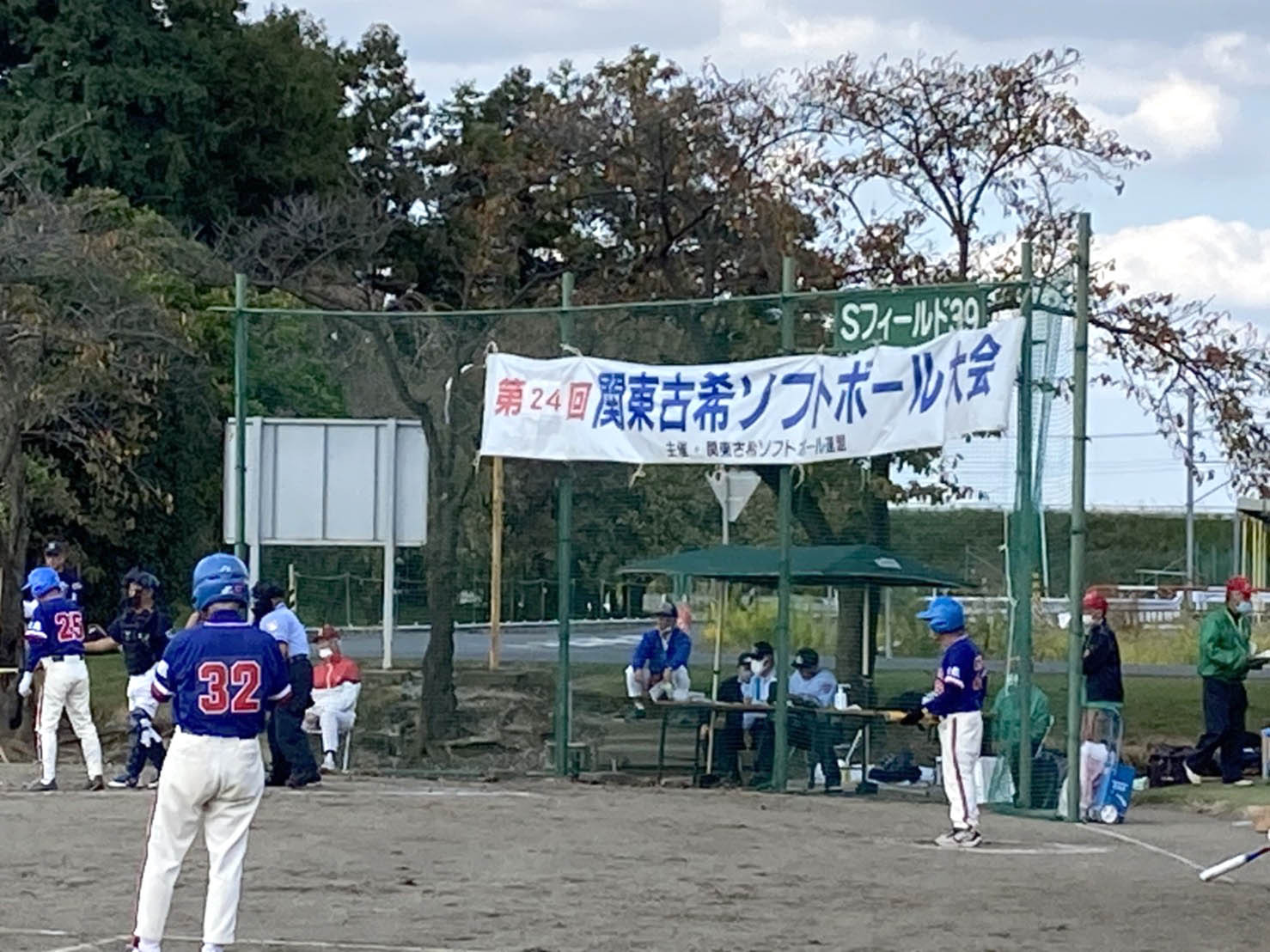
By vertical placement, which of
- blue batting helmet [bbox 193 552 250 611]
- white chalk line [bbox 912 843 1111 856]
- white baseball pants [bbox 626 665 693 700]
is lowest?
white chalk line [bbox 912 843 1111 856]

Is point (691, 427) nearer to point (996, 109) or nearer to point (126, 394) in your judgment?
point (996, 109)

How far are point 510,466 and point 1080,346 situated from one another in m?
5.26

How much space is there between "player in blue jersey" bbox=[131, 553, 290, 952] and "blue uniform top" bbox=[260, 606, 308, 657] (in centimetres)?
743

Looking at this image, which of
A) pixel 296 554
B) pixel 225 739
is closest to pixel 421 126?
pixel 296 554

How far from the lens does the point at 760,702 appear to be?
17.8 meters

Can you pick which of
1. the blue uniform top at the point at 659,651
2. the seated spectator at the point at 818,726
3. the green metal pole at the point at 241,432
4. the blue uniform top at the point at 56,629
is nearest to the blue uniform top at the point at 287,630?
the blue uniform top at the point at 56,629

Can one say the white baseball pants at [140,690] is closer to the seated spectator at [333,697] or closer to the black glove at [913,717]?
the seated spectator at [333,697]

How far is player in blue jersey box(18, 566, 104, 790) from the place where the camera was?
56.5 feet

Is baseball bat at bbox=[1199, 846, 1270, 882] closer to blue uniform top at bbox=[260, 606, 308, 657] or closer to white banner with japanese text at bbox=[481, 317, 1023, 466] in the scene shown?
white banner with japanese text at bbox=[481, 317, 1023, 466]

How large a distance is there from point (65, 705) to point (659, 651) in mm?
4719

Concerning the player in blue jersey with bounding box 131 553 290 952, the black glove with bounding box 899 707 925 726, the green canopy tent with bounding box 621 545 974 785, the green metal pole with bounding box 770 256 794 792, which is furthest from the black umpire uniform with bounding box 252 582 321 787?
the player in blue jersey with bounding box 131 553 290 952

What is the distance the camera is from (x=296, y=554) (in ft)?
63.2

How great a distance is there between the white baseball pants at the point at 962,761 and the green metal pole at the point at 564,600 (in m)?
4.52

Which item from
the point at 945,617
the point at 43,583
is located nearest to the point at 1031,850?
the point at 945,617
